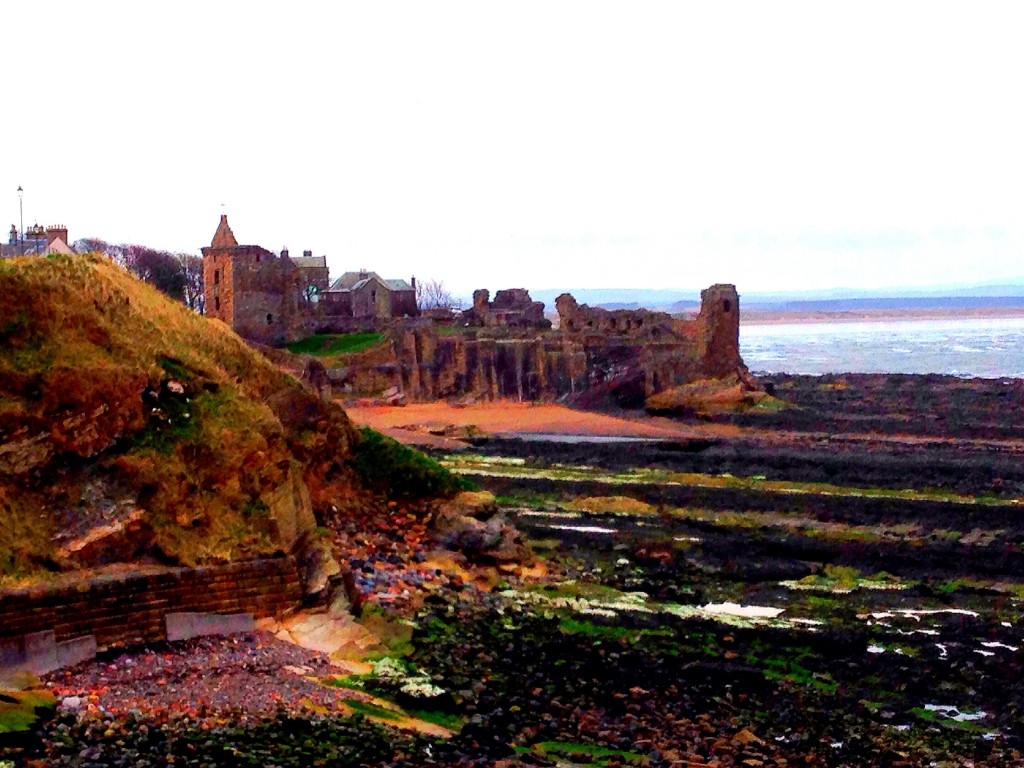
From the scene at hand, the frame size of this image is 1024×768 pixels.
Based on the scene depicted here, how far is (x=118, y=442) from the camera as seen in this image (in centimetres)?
1677

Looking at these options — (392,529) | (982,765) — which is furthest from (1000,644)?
(392,529)

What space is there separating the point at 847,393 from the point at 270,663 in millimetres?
63015

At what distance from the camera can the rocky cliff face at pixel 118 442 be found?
621 inches

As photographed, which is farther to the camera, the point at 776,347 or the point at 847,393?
the point at 776,347

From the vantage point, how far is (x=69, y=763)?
11688 millimetres

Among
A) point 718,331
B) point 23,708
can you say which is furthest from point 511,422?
point 23,708

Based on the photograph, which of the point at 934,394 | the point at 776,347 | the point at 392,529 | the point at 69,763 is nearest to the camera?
the point at 69,763

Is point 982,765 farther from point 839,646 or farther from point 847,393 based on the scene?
point 847,393

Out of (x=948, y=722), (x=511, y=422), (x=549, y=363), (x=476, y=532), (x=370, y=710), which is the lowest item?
(x=948, y=722)

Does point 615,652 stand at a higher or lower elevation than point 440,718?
lower

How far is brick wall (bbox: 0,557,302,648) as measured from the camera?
1430cm

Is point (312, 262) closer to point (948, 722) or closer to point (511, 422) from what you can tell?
point (511, 422)

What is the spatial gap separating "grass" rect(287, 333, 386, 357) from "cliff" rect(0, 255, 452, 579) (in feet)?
141

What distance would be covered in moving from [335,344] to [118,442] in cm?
4735
